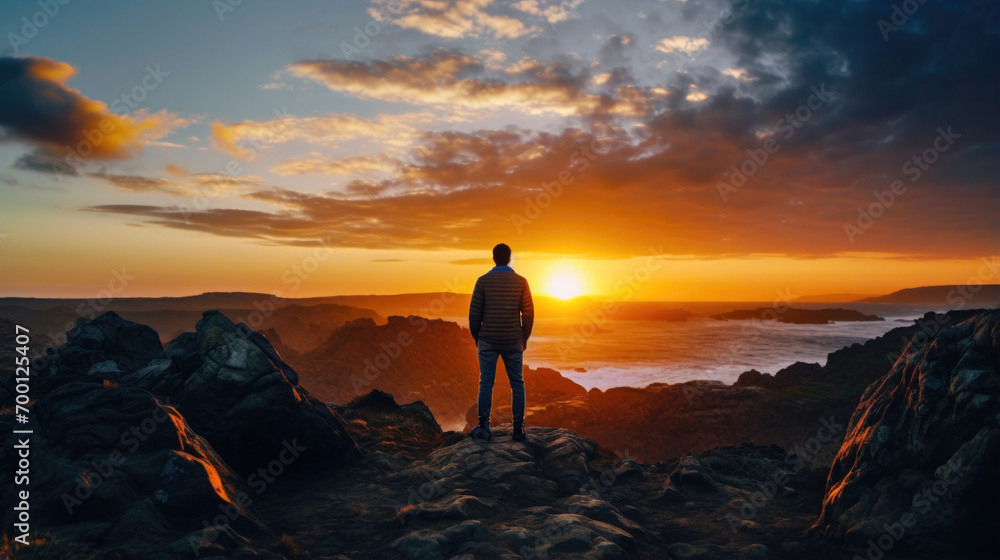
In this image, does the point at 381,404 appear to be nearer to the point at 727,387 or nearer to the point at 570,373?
the point at 727,387

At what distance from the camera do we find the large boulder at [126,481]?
18.7 feet

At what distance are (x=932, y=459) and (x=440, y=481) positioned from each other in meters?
7.29

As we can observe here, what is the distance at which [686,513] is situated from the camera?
27.5 ft

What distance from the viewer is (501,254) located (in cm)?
977

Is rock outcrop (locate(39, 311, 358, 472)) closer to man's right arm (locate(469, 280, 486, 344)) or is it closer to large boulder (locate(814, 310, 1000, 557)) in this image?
man's right arm (locate(469, 280, 486, 344))

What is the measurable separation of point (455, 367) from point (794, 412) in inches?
2294

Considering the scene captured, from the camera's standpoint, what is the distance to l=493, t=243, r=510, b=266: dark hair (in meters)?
9.77

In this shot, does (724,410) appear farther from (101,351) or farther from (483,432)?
(101,351)

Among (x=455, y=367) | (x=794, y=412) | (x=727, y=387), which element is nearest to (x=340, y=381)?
(x=455, y=367)

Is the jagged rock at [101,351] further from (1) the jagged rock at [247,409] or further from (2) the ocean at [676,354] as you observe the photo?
(2) the ocean at [676,354]

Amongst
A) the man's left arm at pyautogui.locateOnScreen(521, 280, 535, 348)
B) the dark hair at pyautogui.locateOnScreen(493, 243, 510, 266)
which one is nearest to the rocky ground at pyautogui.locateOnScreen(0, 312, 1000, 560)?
the man's left arm at pyautogui.locateOnScreen(521, 280, 535, 348)

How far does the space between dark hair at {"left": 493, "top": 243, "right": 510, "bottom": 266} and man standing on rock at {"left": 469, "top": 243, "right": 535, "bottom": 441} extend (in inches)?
5.5

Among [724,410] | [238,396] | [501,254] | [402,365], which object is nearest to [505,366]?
[501,254]

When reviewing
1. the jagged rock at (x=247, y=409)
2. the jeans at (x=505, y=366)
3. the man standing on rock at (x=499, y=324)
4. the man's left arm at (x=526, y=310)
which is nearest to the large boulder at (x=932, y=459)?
the jeans at (x=505, y=366)
